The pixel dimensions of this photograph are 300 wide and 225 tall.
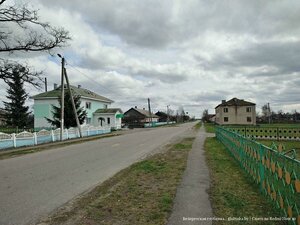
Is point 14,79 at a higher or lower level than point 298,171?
higher

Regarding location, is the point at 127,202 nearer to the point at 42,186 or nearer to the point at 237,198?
the point at 237,198

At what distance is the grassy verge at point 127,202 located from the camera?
17.1ft

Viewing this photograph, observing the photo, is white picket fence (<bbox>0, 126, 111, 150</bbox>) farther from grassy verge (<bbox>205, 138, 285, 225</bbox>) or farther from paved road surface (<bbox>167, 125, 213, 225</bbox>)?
grassy verge (<bbox>205, 138, 285, 225</bbox>)

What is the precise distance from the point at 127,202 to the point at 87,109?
50.0 metres

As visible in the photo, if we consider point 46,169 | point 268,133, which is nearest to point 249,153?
point 46,169

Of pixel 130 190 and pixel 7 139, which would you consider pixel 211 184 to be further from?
pixel 7 139

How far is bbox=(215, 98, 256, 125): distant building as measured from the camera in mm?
83688

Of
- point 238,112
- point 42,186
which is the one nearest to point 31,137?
point 42,186

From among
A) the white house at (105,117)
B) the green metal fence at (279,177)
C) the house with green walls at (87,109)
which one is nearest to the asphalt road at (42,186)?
the green metal fence at (279,177)

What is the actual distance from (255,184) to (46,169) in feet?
23.5

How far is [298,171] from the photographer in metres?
4.21

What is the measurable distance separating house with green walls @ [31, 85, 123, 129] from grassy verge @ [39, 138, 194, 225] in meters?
41.4

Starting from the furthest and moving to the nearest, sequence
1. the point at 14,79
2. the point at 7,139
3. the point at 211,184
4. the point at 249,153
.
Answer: the point at 14,79, the point at 7,139, the point at 249,153, the point at 211,184

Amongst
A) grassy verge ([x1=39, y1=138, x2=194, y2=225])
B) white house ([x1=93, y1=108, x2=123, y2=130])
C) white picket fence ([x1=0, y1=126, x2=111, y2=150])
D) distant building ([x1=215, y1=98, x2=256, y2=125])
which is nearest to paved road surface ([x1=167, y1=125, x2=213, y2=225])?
grassy verge ([x1=39, y1=138, x2=194, y2=225])
